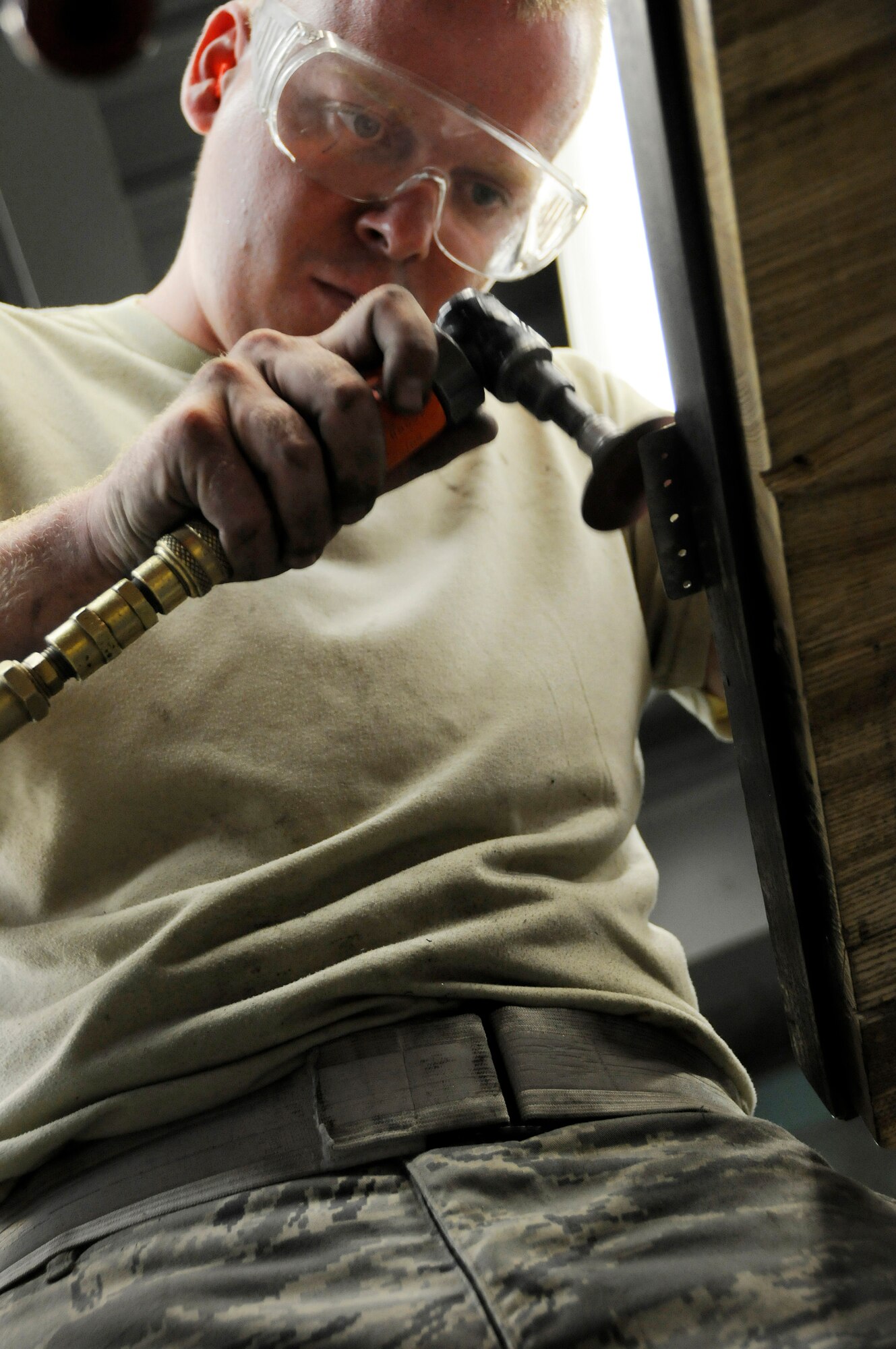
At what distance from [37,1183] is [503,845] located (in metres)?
0.45

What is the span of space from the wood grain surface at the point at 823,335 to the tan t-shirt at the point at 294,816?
1.03 feet

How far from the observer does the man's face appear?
108 cm

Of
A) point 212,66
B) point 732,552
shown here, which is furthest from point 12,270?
point 732,552

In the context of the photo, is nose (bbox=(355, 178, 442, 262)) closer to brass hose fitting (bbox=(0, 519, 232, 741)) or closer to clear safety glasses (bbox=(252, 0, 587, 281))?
clear safety glasses (bbox=(252, 0, 587, 281))

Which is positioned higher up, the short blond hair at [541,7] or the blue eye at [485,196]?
the short blond hair at [541,7]

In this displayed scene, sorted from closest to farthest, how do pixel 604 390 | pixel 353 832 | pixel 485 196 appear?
Result: pixel 353 832, pixel 485 196, pixel 604 390

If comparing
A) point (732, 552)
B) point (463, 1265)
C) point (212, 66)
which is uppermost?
point (212, 66)

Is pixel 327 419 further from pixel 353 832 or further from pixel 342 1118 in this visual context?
pixel 342 1118

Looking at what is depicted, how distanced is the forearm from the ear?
688 mm

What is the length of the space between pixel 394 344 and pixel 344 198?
0.45m

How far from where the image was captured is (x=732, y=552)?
0.72m

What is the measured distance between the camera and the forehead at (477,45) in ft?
3.54

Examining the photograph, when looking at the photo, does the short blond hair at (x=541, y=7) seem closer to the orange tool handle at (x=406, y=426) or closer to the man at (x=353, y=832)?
the man at (x=353, y=832)

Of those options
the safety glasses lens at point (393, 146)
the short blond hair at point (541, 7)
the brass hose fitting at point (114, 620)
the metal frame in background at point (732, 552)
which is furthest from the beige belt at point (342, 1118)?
the short blond hair at point (541, 7)
